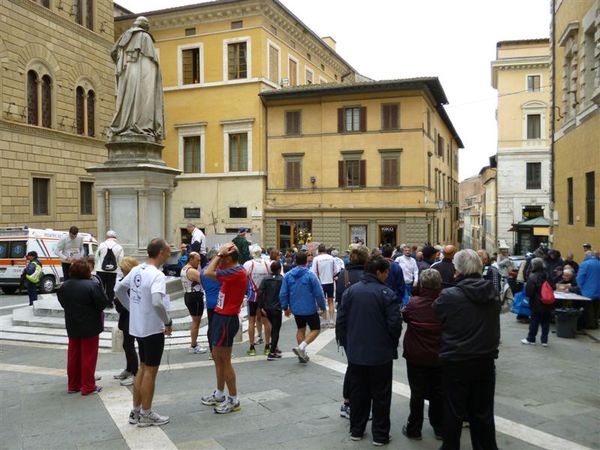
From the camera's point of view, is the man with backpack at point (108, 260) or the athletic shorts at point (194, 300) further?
the man with backpack at point (108, 260)

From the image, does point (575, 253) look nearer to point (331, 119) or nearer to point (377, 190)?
point (377, 190)

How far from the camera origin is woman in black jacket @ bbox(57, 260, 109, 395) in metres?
6.75

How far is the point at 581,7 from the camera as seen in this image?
16531mm

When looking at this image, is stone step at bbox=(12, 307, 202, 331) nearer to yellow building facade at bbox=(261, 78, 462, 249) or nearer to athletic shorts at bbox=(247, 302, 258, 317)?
athletic shorts at bbox=(247, 302, 258, 317)

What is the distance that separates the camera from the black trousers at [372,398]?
205 inches

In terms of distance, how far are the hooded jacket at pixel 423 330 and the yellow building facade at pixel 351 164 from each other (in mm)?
24313

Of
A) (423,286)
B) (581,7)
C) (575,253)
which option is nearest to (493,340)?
(423,286)

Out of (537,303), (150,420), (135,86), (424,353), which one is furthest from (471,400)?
(135,86)

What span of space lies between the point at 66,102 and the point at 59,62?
197 centimetres

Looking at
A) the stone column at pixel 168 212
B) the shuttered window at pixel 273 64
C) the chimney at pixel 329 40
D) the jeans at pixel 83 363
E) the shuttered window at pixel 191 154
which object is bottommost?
the jeans at pixel 83 363

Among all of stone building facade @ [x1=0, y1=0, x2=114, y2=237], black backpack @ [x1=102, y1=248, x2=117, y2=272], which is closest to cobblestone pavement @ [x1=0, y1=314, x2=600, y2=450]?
black backpack @ [x1=102, y1=248, x2=117, y2=272]

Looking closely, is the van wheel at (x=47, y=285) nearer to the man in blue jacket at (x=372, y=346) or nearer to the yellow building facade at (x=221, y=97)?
the yellow building facade at (x=221, y=97)

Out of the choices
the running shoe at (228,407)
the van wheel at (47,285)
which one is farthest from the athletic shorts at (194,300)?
the van wheel at (47,285)

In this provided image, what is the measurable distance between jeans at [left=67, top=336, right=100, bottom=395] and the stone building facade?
2031 cm
